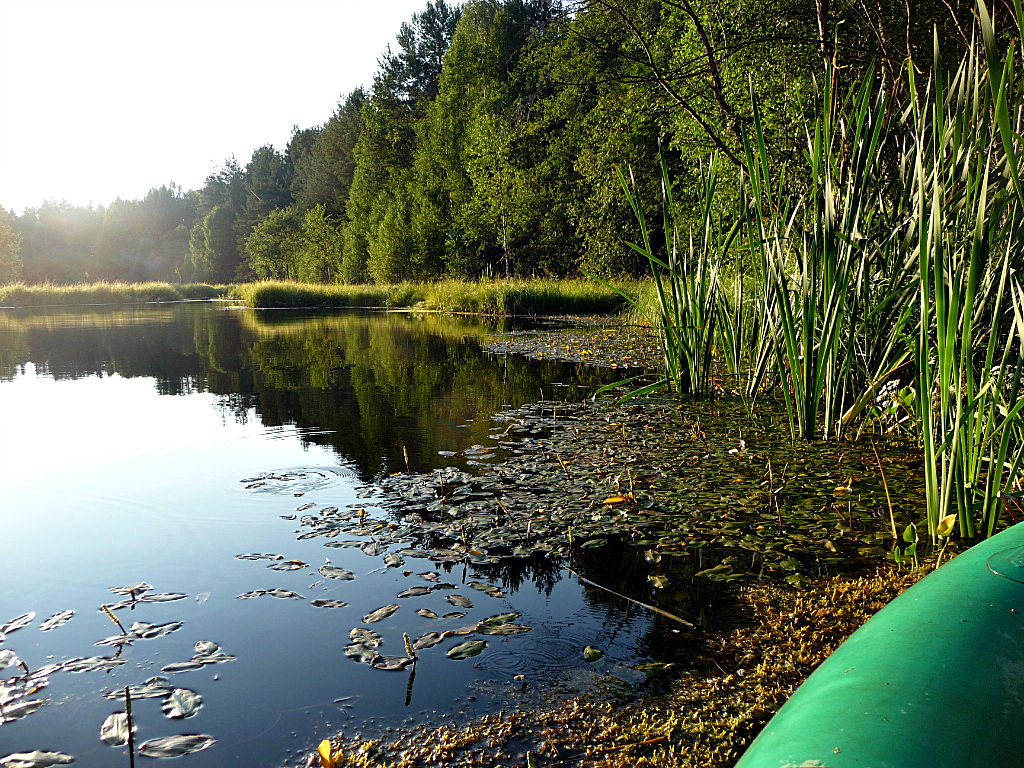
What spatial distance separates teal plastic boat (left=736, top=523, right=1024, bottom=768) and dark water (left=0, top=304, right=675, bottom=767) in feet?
2.20

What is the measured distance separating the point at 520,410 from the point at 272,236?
38666 millimetres

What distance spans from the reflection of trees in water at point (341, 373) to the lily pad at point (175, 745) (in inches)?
70.5

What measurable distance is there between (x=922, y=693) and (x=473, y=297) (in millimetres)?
14712

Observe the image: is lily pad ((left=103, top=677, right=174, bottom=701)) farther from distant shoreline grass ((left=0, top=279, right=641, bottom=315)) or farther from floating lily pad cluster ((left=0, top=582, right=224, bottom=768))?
distant shoreline grass ((left=0, top=279, right=641, bottom=315))

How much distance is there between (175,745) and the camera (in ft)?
4.23

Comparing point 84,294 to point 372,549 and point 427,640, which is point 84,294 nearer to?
point 372,549

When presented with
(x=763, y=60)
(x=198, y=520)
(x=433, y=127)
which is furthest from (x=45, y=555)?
(x=433, y=127)

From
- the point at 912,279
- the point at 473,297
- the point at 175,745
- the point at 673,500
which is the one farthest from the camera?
the point at 473,297

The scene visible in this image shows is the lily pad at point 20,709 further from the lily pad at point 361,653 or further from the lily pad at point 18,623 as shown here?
the lily pad at point 361,653

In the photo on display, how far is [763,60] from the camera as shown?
8.40m

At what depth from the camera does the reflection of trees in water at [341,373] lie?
13.0ft

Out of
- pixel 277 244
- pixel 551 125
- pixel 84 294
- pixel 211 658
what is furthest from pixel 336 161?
pixel 211 658

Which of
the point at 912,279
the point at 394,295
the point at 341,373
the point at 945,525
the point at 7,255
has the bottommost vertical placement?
the point at 341,373

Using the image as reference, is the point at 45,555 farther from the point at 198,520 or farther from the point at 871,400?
the point at 871,400
